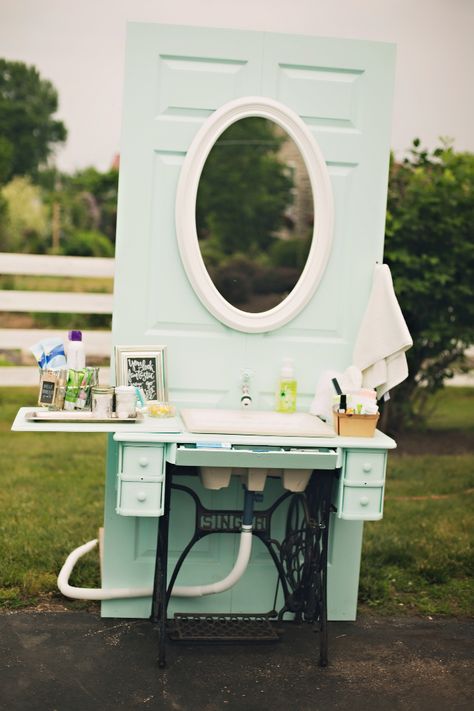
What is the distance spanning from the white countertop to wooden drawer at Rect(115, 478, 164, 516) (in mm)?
147

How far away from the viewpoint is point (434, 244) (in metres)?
5.96

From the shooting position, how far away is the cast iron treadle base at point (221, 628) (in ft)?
10.4

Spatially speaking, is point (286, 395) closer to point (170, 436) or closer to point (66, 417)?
point (170, 436)

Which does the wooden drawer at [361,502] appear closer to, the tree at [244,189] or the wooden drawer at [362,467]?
the wooden drawer at [362,467]

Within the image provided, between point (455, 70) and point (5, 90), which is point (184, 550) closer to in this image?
Answer: point (455, 70)

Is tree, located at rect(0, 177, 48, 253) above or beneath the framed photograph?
above

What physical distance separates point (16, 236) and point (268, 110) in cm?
795

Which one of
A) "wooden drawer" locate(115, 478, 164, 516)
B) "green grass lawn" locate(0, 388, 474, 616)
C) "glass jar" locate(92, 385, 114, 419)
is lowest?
"green grass lawn" locate(0, 388, 474, 616)

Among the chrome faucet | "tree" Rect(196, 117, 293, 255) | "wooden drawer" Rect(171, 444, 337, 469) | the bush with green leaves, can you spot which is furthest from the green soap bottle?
the bush with green leaves

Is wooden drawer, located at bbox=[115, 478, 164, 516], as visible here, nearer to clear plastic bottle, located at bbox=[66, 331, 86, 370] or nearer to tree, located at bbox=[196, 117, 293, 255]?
clear plastic bottle, located at bbox=[66, 331, 86, 370]

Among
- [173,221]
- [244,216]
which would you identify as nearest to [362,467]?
[173,221]

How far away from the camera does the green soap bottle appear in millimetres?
3275

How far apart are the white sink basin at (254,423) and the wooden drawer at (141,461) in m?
0.14

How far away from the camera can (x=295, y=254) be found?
3445 mm
